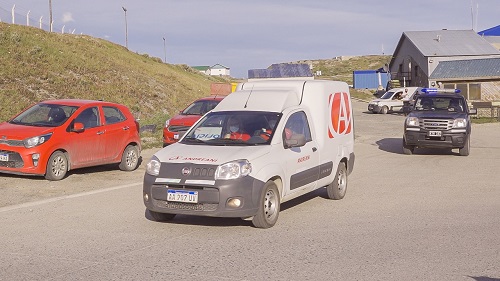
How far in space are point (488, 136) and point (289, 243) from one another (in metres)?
20.4

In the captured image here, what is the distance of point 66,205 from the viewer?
1136 centimetres

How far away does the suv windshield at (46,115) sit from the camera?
14453mm

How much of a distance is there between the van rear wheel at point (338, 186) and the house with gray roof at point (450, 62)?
4359 centimetres

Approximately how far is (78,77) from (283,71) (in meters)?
26.7

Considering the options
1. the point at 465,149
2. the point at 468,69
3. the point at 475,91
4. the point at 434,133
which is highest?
the point at 468,69

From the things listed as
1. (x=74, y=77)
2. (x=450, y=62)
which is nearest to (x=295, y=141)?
(x=74, y=77)

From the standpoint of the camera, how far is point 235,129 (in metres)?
10.3

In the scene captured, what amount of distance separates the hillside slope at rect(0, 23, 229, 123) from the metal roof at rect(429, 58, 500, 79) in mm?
20537

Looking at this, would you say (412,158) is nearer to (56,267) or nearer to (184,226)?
(184,226)

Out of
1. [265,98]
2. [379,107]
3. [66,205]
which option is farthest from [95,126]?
[379,107]

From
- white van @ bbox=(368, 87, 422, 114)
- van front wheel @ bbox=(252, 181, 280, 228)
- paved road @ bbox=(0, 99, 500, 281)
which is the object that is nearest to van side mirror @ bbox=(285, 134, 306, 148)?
van front wheel @ bbox=(252, 181, 280, 228)

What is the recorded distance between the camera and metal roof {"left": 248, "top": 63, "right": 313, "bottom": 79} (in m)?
16.6

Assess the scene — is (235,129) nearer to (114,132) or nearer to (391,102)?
(114,132)

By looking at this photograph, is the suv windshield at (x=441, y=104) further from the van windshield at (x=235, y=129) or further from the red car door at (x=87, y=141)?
the van windshield at (x=235, y=129)
